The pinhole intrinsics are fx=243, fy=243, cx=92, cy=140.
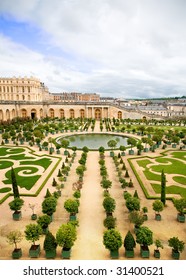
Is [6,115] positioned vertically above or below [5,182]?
above

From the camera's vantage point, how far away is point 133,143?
36.9 meters

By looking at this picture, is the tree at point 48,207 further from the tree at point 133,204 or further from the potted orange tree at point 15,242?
the tree at point 133,204

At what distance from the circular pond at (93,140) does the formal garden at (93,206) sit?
18.4ft

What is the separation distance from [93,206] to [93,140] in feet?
98.0

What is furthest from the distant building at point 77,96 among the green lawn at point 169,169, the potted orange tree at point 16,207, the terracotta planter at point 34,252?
the terracotta planter at point 34,252

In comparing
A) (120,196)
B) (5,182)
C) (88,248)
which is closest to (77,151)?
(5,182)

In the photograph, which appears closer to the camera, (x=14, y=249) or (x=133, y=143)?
(x=14, y=249)

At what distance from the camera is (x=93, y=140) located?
48.9 metres

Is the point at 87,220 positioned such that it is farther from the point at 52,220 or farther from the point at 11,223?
the point at 11,223

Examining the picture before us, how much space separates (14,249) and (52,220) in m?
3.93

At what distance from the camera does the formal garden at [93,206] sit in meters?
13.6

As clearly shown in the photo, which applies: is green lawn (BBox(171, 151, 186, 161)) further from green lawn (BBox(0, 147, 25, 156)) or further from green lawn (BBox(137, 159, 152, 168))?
green lawn (BBox(0, 147, 25, 156))
